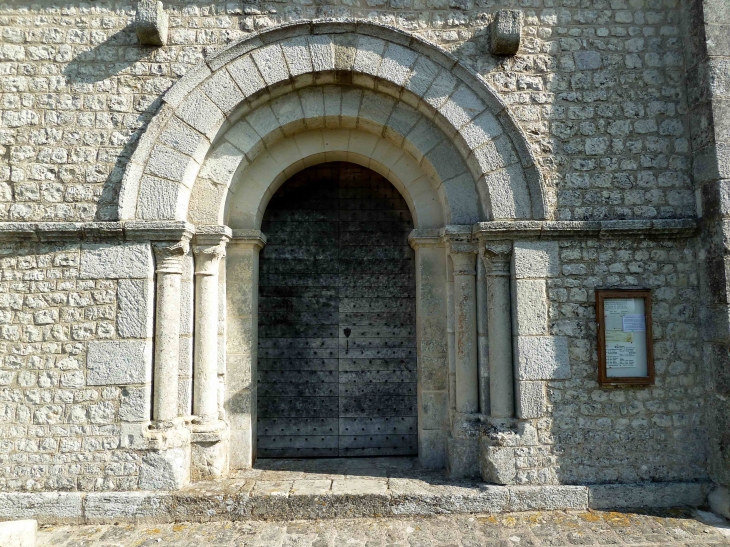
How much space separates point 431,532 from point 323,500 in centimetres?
89

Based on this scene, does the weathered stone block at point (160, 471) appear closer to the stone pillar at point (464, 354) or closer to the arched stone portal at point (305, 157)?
the arched stone portal at point (305, 157)

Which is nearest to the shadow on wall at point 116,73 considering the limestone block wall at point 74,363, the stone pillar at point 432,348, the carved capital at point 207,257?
the limestone block wall at point 74,363

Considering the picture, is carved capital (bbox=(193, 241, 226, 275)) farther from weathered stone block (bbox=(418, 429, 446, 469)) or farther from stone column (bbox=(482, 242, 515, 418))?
weathered stone block (bbox=(418, 429, 446, 469))

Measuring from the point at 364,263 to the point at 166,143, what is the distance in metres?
2.29

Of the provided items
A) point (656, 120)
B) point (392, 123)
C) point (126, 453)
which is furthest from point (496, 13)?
point (126, 453)

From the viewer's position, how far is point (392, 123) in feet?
15.5

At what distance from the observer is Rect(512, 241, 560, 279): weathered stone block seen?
437cm

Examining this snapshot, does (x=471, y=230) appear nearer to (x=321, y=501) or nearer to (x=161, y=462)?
(x=321, y=501)

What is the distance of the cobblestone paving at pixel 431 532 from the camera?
3.68 metres

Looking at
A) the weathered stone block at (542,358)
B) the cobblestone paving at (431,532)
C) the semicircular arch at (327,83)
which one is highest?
the semicircular arch at (327,83)

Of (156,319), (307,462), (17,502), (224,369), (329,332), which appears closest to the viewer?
(17,502)

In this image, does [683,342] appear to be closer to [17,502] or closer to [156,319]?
[156,319]

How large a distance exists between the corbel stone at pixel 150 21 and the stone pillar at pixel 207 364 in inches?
67.5

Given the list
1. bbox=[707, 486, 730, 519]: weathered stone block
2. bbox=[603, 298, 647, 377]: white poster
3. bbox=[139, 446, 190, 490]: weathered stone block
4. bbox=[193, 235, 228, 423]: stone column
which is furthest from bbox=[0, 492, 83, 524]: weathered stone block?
bbox=[707, 486, 730, 519]: weathered stone block
